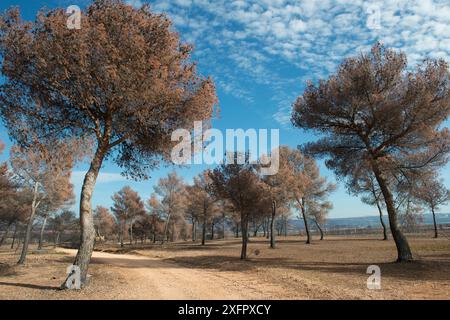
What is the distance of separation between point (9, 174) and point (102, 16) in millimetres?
23310

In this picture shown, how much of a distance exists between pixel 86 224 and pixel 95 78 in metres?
5.73

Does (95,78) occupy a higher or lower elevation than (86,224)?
higher

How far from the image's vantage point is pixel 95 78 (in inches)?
523

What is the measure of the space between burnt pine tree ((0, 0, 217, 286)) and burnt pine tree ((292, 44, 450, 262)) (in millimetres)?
9113

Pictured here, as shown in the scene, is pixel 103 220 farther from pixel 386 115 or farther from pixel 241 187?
pixel 386 115

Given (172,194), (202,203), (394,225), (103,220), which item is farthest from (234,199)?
(103,220)

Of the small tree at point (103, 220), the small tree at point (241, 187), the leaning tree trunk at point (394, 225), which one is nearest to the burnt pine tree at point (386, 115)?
the leaning tree trunk at point (394, 225)

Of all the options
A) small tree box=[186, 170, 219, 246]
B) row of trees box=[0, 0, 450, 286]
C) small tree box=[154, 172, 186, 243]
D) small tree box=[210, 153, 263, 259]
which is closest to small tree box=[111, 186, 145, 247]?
small tree box=[154, 172, 186, 243]

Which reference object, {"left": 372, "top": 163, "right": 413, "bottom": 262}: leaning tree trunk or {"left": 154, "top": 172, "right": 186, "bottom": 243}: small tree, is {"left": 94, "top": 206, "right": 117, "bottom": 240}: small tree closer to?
{"left": 154, "top": 172, "right": 186, "bottom": 243}: small tree

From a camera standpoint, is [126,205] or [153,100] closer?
[153,100]

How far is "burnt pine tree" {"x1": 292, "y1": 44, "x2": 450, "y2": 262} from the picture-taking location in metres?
18.4
